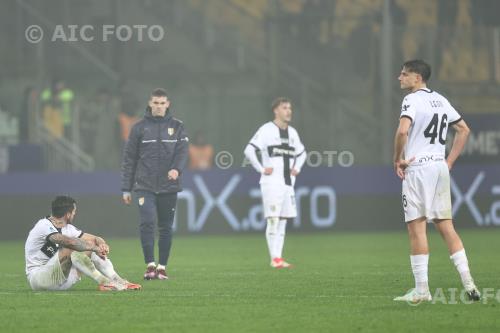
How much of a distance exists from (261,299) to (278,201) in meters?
5.52

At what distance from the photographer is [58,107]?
1056 inches

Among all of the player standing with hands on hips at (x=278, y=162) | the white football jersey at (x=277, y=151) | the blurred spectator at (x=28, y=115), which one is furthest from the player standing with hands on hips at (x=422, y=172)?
the blurred spectator at (x=28, y=115)

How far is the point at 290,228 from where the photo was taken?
26906mm

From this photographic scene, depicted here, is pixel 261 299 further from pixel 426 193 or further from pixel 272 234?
pixel 272 234

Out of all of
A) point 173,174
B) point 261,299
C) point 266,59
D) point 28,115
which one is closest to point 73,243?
point 261,299

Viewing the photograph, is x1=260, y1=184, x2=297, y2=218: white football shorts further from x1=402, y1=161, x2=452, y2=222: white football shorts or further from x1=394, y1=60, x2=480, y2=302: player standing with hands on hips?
x1=402, y1=161, x2=452, y2=222: white football shorts

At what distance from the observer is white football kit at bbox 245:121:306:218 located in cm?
1852

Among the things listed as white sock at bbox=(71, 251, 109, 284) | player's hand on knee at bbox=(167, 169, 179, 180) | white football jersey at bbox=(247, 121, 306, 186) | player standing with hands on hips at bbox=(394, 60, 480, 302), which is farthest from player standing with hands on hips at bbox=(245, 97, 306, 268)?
player standing with hands on hips at bbox=(394, 60, 480, 302)

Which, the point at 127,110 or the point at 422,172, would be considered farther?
the point at 127,110

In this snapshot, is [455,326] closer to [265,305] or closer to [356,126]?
[265,305]

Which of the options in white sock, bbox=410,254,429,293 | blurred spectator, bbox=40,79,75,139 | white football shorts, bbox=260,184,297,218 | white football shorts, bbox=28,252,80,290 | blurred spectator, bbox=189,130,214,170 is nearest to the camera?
white sock, bbox=410,254,429,293

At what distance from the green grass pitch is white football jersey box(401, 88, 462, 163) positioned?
1.32 m

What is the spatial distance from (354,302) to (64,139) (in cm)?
1468

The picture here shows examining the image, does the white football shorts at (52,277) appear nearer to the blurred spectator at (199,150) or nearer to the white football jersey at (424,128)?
the white football jersey at (424,128)
